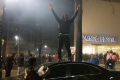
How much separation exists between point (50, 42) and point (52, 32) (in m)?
1.94

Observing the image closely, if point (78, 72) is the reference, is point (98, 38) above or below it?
above

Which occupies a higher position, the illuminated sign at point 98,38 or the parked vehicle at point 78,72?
the illuminated sign at point 98,38

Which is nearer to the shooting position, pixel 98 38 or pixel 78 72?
pixel 78 72

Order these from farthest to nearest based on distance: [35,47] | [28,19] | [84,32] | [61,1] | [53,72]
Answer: [35,47] < [28,19] < [61,1] < [84,32] < [53,72]

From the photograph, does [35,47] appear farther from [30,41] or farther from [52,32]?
[52,32]

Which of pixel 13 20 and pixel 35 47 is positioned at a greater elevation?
pixel 13 20

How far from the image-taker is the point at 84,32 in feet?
98.7

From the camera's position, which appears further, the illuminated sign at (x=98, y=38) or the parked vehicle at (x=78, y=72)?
the illuminated sign at (x=98, y=38)

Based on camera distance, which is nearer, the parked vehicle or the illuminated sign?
the parked vehicle

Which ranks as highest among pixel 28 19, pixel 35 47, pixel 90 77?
pixel 28 19

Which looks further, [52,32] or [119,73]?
[52,32]

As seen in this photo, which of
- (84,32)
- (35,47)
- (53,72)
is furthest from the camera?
(35,47)

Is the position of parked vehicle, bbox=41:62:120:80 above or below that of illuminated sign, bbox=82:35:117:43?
below

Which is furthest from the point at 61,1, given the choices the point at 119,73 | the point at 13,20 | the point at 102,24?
the point at 119,73
